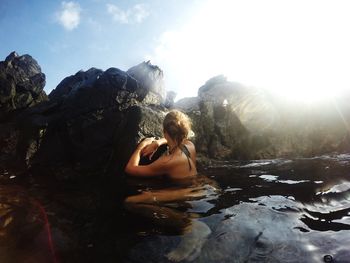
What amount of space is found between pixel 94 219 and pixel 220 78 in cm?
1918

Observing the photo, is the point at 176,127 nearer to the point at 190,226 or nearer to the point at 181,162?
the point at 181,162

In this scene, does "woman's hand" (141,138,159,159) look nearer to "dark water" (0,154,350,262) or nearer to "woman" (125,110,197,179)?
"woman" (125,110,197,179)

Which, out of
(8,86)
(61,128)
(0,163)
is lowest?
(0,163)

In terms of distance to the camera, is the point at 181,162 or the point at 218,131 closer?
the point at 181,162

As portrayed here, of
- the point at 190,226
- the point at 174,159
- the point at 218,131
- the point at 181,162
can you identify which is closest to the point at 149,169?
the point at 174,159

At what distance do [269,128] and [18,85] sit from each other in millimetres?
13242

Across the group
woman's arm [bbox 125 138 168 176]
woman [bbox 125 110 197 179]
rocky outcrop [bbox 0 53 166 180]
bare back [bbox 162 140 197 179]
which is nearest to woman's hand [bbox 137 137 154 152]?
woman [bbox 125 110 197 179]

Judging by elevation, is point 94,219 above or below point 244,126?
below

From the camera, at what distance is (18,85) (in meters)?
16.3

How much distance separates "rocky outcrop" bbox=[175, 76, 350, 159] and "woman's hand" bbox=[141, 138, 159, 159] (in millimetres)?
5688

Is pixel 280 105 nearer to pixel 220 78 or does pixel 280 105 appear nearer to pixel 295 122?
pixel 295 122

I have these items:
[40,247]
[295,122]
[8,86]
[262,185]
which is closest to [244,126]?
[295,122]

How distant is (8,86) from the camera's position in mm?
15820

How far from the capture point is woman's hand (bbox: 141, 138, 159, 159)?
19.6 feet
